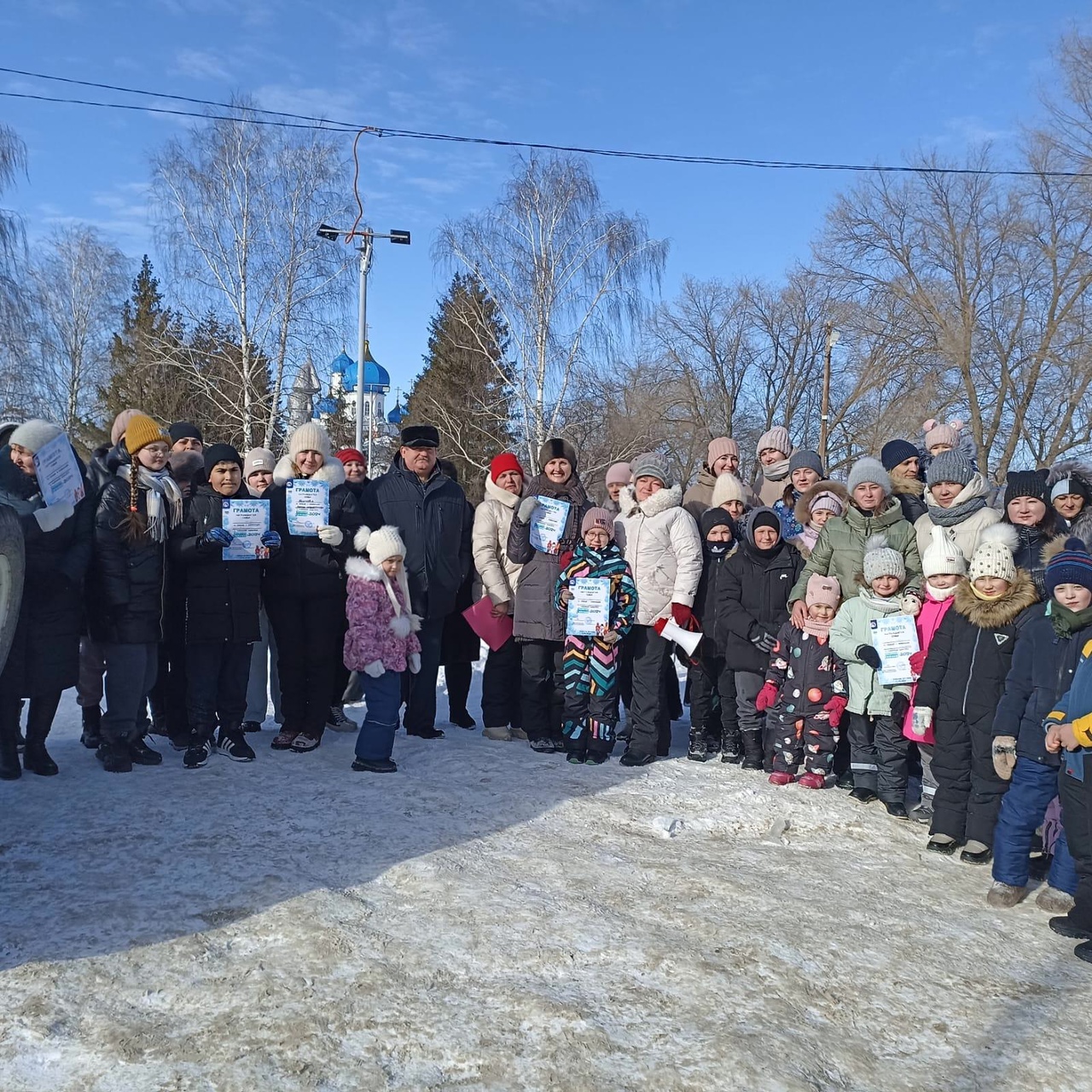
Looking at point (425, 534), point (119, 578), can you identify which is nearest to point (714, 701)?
point (425, 534)

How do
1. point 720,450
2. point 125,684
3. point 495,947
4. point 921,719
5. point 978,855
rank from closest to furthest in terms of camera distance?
point 495,947 → point 978,855 → point 921,719 → point 125,684 → point 720,450

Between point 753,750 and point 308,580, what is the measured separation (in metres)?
3.12

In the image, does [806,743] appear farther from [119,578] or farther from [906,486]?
[119,578]

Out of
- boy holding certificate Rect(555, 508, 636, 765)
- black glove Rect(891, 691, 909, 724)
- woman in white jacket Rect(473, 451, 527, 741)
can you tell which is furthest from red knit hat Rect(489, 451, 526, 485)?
black glove Rect(891, 691, 909, 724)

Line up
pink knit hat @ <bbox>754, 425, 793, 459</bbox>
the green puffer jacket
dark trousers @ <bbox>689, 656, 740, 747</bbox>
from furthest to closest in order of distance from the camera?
1. pink knit hat @ <bbox>754, 425, 793, 459</bbox>
2. dark trousers @ <bbox>689, 656, 740, 747</bbox>
3. the green puffer jacket

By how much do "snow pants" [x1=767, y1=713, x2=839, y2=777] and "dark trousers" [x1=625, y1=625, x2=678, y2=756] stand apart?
2.71 ft

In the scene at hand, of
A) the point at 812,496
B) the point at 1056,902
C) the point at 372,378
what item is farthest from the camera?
the point at 372,378

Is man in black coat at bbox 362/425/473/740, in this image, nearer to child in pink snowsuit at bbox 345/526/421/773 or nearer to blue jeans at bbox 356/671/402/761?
child in pink snowsuit at bbox 345/526/421/773

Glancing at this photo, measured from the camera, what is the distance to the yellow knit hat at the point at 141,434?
5391mm

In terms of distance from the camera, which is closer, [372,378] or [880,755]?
[880,755]

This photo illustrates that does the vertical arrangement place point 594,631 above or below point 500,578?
below

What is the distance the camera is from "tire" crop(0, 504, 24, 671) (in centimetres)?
304

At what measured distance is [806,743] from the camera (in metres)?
5.99

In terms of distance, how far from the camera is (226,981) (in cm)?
320
